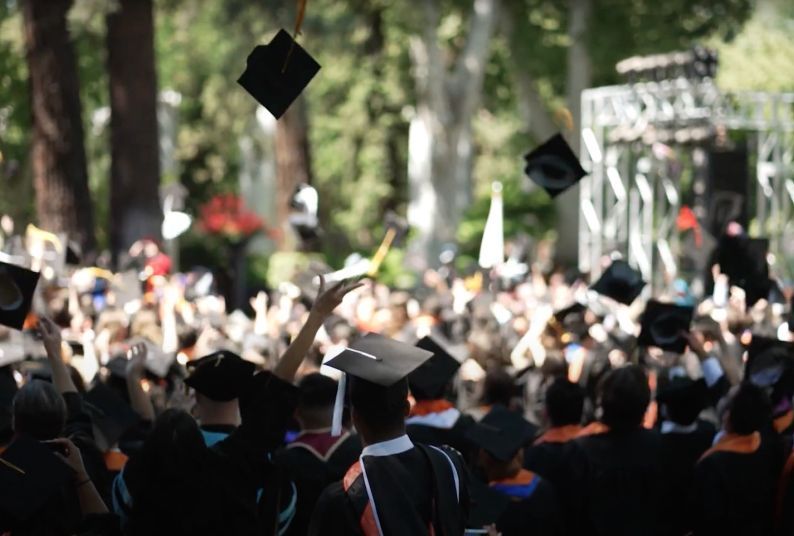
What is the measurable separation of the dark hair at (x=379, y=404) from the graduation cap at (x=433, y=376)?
8.12ft

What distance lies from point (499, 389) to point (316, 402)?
1538 mm

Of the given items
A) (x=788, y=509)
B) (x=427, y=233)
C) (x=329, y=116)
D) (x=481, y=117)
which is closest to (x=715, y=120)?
(x=427, y=233)

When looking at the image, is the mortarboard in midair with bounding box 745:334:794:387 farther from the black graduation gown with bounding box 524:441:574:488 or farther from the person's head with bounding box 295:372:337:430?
the person's head with bounding box 295:372:337:430

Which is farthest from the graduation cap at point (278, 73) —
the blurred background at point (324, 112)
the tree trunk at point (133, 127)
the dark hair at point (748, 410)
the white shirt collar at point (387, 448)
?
the tree trunk at point (133, 127)

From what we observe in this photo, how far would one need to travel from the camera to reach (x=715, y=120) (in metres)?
21.2

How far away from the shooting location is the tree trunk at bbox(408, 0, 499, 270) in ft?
85.7

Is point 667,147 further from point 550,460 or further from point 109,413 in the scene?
point 109,413

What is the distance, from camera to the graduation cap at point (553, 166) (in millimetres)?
9656

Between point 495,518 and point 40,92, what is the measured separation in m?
16.0

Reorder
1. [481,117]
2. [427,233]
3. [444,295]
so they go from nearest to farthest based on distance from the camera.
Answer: [444,295], [427,233], [481,117]

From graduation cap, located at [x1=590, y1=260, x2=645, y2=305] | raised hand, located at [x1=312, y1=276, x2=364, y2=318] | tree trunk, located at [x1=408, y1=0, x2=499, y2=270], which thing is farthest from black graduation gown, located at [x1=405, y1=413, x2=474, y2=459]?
tree trunk, located at [x1=408, y1=0, x2=499, y2=270]

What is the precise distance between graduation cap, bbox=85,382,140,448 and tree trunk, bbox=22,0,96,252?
1371 centimetres

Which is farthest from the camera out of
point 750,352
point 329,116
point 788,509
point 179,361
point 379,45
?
point 329,116

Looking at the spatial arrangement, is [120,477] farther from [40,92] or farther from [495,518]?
[40,92]
